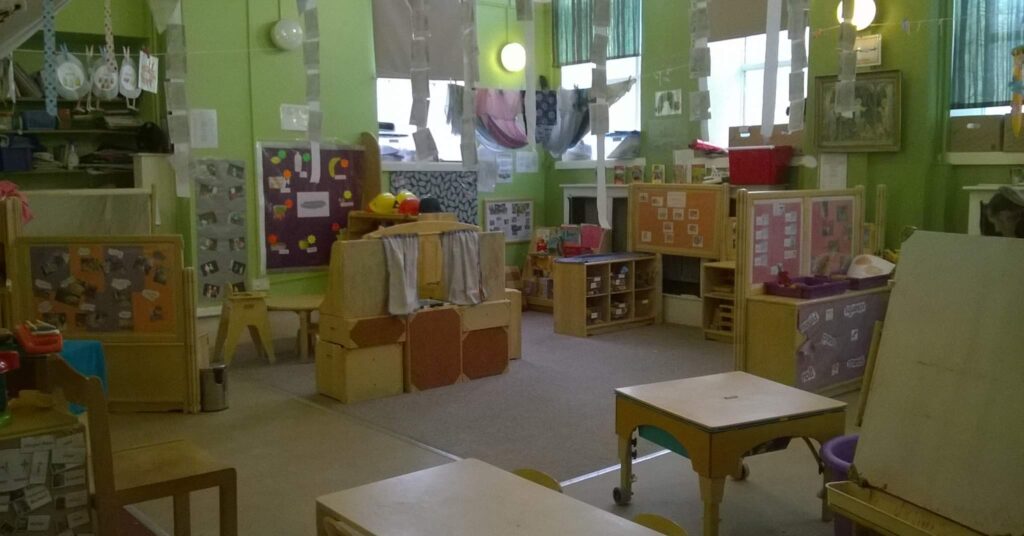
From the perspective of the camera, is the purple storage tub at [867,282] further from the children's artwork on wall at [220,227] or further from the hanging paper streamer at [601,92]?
the children's artwork on wall at [220,227]

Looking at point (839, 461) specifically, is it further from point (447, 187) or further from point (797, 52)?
point (447, 187)

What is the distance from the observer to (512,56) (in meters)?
10.7

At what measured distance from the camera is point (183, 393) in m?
5.79

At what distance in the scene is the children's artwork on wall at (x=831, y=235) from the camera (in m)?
6.55

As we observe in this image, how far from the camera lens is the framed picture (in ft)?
23.7

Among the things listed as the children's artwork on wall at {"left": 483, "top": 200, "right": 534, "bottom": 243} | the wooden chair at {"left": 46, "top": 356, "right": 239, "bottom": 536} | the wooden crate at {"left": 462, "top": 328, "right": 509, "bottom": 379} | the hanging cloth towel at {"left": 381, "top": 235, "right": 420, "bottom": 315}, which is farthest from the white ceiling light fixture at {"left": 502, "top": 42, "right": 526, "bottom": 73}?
the wooden chair at {"left": 46, "top": 356, "right": 239, "bottom": 536}

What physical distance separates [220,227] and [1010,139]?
6833mm

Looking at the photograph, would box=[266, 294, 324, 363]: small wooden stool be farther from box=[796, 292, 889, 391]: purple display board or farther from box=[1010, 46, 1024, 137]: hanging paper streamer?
box=[1010, 46, 1024, 137]: hanging paper streamer

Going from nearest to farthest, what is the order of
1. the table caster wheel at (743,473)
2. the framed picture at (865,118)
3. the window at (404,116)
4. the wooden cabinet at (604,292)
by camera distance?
the table caster wheel at (743,473)
the framed picture at (865,118)
the wooden cabinet at (604,292)
the window at (404,116)

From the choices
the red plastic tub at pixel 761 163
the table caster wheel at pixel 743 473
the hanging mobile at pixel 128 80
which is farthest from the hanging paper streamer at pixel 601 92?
the hanging mobile at pixel 128 80

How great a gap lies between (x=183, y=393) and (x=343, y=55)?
15.5 feet

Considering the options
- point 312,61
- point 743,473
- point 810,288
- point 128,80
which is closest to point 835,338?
point 810,288

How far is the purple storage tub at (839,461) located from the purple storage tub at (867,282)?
2.95 meters

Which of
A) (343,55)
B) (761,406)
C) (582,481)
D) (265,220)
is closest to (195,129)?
(265,220)
